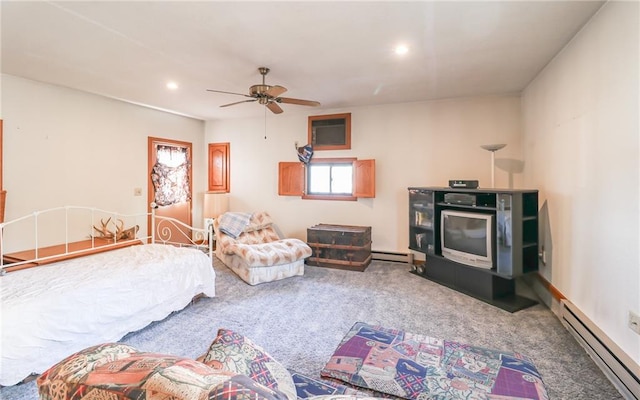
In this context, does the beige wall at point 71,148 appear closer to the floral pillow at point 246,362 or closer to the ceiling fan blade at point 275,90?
the ceiling fan blade at point 275,90

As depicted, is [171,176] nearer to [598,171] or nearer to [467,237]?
[467,237]

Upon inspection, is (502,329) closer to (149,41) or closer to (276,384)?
(276,384)

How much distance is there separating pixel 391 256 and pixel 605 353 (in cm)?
295

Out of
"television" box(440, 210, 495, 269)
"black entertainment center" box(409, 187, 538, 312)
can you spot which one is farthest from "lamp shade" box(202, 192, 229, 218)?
"television" box(440, 210, 495, 269)

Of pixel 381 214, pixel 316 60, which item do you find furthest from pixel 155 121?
pixel 381 214

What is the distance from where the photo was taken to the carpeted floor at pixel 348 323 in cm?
212

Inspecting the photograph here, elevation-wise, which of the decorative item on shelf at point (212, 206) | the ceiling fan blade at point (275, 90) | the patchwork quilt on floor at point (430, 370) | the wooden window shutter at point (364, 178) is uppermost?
the ceiling fan blade at point (275, 90)

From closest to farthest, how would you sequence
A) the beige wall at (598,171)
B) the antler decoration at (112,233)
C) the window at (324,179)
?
1. the beige wall at (598,171)
2. the antler decoration at (112,233)
3. the window at (324,179)

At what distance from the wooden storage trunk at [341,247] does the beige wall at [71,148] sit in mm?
2968

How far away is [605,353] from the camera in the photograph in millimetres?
2027

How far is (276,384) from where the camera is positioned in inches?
41.6

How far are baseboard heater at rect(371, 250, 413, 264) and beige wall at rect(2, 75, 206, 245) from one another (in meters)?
3.96

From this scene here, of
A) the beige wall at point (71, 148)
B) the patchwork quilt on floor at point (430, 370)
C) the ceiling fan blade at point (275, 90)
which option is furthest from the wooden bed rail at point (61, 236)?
the patchwork quilt on floor at point (430, 370)

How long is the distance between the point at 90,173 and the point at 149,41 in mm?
2556
